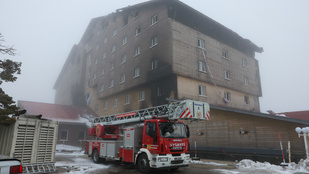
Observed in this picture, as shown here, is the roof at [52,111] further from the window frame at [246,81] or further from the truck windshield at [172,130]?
the window frame at [246,81]

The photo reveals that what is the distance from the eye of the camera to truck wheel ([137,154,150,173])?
416 inches

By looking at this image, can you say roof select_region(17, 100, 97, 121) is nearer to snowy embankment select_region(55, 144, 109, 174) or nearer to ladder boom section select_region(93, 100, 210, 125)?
snowy embankment select_region(55, 144, 109, 174)

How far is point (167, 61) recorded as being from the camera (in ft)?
76.8

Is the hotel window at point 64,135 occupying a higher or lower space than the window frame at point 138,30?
lower

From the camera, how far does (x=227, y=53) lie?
30078 millimetres

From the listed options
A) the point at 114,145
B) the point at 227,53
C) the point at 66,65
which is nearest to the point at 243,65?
the point at 227,53

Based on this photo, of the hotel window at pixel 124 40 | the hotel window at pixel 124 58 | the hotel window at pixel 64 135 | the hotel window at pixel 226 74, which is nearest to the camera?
the hotel window at pixel 226 74

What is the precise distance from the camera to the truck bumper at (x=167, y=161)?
999 centimetres

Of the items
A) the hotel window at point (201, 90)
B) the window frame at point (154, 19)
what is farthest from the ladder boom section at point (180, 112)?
the window frame at point (154, 19)

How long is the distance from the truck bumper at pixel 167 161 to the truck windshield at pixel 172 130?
3.12ft

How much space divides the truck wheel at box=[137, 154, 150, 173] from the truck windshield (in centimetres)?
156

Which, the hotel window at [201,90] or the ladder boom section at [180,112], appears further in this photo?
the hotel window at [201,90]

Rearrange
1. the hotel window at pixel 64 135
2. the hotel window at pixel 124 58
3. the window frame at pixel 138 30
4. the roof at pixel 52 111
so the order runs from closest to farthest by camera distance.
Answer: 1. the window frame at pixel 138 30
2. the roof at pixel 52 111
3. the hotel window at pixel 64 135
4. the hotel window at pixel 124 58

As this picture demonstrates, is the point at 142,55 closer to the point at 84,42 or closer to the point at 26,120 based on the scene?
the point at 26,120
